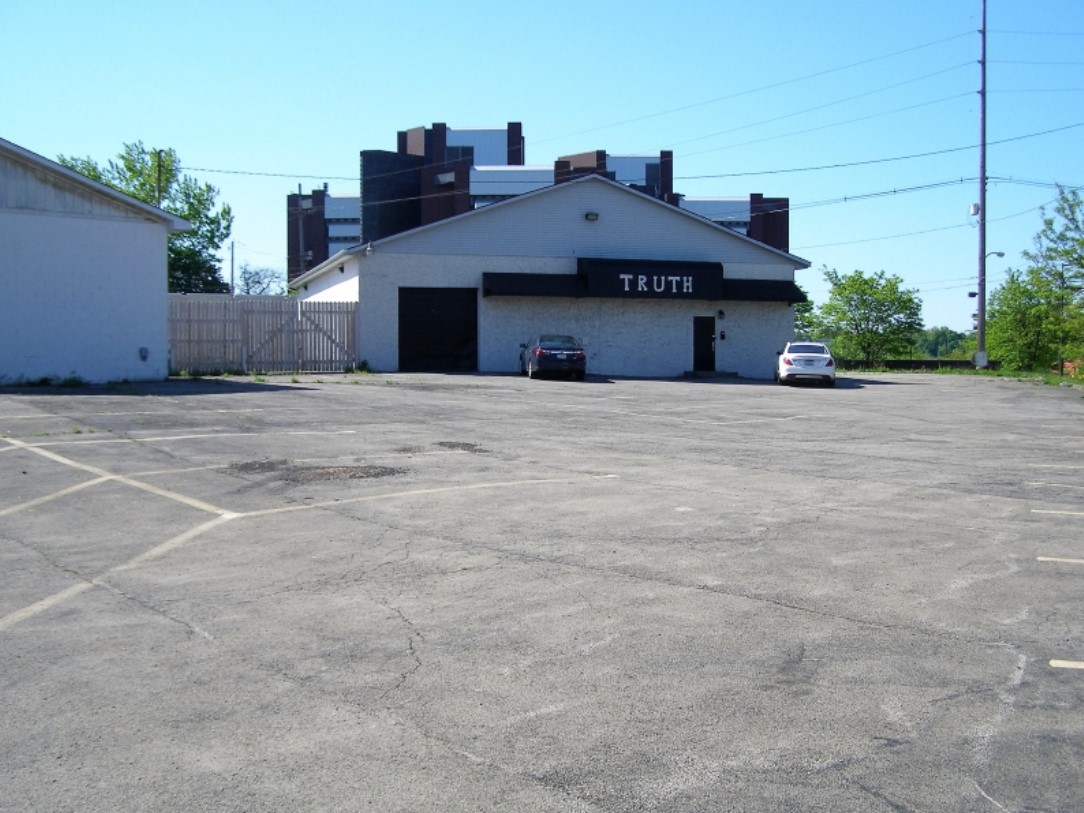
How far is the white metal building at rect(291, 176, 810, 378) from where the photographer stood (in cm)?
3716

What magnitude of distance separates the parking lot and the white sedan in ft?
66.4

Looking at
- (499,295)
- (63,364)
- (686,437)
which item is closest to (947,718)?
(686,437)

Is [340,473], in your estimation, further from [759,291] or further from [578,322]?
[759,291]

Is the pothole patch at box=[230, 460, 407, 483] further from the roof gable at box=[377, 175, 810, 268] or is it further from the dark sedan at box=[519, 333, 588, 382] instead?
the roof gable at box=[377, 175, 810, 268]

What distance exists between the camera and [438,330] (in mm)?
37656

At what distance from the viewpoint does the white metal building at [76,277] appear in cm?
2464

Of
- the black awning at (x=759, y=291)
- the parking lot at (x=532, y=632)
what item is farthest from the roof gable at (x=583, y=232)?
the parking lot at (x=532, y=632)

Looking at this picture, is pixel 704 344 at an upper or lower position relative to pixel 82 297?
lower

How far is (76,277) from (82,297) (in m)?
0.50

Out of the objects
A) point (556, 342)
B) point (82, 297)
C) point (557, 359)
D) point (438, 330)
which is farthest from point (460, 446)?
point (438, 330)

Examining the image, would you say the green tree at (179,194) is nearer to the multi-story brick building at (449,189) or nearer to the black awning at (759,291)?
the multi-story brick building at (449,189)

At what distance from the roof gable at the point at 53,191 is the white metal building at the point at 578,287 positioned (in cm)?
1093

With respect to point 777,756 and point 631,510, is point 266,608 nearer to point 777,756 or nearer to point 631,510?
point 777,756

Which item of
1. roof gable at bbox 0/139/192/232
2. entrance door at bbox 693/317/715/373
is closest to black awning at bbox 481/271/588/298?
entrance door at bbox 693/317/715/373
